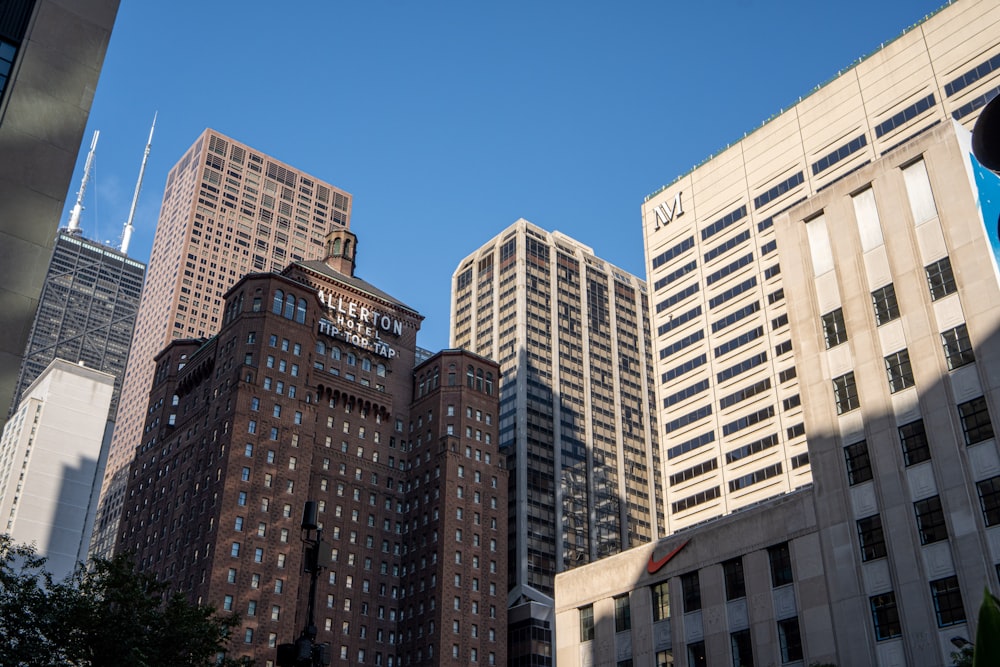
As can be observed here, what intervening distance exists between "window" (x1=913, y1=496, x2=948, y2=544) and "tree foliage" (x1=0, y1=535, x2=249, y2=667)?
32.3 metres

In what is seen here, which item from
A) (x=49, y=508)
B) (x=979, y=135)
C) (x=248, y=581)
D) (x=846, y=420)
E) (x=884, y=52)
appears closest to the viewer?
(x=979, y=135)

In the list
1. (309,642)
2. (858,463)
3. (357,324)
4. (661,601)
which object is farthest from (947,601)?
(357,324)

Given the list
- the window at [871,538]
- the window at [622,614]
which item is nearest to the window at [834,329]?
the window at [871,538]

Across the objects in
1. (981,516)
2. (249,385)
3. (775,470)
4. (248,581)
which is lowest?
(981,516)

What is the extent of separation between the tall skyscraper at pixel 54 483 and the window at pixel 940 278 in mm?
165523

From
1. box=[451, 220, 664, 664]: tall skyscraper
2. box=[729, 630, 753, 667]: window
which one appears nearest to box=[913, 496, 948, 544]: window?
box=[729, 630, 753, 667]: window

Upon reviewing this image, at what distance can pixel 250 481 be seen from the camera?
131m

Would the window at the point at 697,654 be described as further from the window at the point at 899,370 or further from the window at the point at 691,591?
the window at the point at 899,370

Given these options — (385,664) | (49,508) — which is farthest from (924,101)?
(49,508)

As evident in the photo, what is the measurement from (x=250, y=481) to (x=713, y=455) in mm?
62577

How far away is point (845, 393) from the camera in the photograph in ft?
164

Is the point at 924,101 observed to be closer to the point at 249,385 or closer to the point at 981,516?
the point at 981,516

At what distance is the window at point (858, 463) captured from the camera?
47.7m

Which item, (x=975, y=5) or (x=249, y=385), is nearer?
(x=975, y=5)
